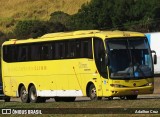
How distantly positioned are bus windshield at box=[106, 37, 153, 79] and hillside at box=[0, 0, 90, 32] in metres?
97.2

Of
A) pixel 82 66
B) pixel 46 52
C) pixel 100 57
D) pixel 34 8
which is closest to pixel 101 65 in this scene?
pixel 100 57

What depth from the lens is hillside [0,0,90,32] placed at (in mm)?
128625

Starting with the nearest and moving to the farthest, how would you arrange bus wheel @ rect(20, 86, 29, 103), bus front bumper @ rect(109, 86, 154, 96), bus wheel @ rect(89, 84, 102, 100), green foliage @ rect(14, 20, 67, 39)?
bus front bumper @ rect(109, 86, 154, 96)
bus wheel @ rect(89, 84, 102, 100)
bus wheel @ rect(20, 86, 29, 103)
green foliage @ rect(14, 20, 67, 39)

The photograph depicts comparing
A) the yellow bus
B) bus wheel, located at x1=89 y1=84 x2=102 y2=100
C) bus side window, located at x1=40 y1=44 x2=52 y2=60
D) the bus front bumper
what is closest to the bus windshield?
the yellow bus

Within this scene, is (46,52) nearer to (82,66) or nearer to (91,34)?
(82,66)

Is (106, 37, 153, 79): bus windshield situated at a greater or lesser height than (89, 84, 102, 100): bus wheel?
greater

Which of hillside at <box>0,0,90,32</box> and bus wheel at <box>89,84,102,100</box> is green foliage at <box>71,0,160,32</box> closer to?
hillside at <box>0,0,90,32</box>

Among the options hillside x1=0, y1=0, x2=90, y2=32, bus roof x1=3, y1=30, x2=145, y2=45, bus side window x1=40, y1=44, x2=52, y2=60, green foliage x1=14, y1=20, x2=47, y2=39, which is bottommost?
bus side window x1=40, y1=44, x2=52, y2=60

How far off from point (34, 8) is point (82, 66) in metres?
105

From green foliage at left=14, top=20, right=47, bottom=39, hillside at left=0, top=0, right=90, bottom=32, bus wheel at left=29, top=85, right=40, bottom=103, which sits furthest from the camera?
hillside at left=0, top=0, right=90, bottom=32

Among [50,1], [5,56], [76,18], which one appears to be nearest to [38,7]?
[50,1]

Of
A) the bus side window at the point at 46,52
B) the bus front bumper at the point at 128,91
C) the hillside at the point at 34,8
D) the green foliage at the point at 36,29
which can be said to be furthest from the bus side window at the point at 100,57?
the hillside at the point at 34,8

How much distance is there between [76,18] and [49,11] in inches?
1758

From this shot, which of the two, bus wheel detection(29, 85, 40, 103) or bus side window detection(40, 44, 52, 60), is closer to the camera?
bus side window detection(40, 44, 52, 60)
